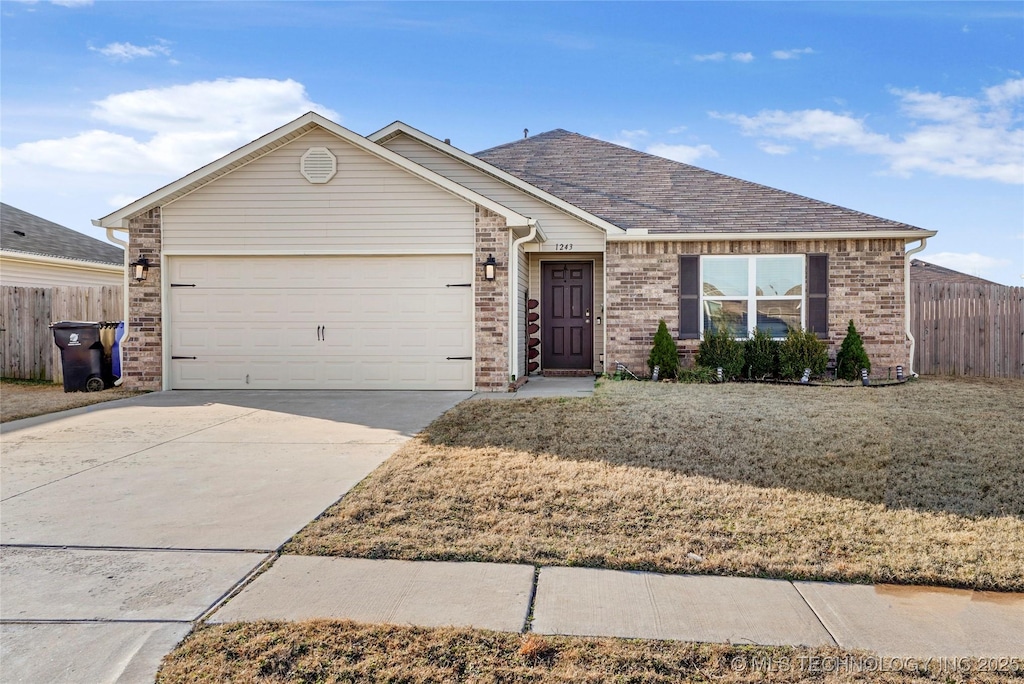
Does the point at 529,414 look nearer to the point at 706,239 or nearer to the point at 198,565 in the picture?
the point at 198,565

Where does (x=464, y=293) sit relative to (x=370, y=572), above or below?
above

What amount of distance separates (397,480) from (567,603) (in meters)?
2.29

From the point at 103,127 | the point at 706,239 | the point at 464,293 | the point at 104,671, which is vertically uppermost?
the point at 103,127

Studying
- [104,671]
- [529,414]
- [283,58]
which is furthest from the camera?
[283,58]

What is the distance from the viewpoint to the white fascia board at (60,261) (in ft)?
49.2

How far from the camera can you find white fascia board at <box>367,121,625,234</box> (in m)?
12.2

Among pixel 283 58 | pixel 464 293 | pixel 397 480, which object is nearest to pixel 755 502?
pixel 397 480

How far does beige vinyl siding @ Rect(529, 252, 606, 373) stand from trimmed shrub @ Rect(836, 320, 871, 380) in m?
4.26

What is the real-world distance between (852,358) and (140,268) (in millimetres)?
12041

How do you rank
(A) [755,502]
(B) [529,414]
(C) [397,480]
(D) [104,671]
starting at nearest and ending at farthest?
(D) [104,671] → (A) [755,502] → (C) [397,480] → (B) [529,414]

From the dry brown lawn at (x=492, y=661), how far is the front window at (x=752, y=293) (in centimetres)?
1036

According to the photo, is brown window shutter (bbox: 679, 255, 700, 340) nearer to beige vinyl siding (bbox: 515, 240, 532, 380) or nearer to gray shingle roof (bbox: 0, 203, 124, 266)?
beige vinyl siding (bbox: 515, 240, 532, 380)

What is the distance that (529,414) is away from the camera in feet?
26.0

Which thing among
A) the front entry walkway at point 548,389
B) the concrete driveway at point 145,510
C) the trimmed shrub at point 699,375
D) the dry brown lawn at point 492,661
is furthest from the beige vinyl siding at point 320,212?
the dry brown lawn at point 492,661
